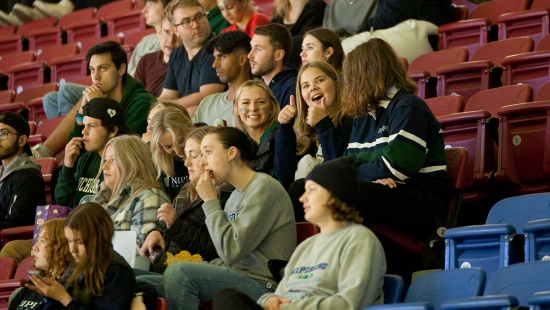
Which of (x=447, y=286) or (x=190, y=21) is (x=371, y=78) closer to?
(x=447, y=286)

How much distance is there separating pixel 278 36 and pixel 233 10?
4.94ft

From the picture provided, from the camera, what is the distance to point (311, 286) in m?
3.63

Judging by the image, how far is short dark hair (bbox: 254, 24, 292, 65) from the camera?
582 cm

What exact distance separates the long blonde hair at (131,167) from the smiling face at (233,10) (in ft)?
8.04

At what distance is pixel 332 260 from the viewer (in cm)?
364

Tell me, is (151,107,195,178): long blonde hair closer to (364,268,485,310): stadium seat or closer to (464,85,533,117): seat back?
(464,85,533,117): seat back

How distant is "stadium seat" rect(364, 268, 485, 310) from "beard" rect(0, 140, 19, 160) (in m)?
3.19

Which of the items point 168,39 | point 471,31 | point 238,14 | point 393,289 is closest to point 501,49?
point 471,31

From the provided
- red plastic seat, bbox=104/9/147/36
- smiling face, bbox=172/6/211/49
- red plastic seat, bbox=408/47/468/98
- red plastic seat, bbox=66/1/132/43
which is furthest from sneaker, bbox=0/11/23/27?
red plastic seat, bbox=408/47/468/98

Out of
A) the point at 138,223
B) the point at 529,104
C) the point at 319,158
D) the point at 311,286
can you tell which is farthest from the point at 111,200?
the point at 529,104

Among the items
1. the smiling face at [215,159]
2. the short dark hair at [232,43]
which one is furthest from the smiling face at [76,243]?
the short dark hair at [232,43]

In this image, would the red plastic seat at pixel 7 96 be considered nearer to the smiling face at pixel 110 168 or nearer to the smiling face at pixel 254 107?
the smiling face at pixel 110 168

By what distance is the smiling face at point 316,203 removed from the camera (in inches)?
147

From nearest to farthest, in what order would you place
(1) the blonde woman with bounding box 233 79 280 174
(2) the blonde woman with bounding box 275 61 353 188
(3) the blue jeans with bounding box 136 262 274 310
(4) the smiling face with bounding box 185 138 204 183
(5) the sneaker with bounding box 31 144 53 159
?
(3) the blue jeans with bounding box 136 262 274 310, (4) the smiling face with bounding box 185 138 204 183, (2) the blonde woman with bounding box 275 61 353 188, (1) the blonde woman with bounding box 233 79 280 174, (5) the sneaker with bounding box 31 144 53 159
